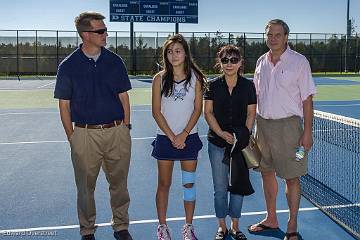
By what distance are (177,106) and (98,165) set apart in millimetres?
999

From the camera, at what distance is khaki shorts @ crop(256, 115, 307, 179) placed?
163 inches

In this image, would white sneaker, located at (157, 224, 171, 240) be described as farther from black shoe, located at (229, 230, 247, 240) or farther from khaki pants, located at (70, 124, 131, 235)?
black shoe, located at (229, 230, 247, 240)

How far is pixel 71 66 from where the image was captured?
405 centimetres

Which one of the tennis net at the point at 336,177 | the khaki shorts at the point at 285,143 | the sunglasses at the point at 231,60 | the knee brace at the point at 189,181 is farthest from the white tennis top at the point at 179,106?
the tennis net at the point at 336,177

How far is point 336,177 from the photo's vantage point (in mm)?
6285

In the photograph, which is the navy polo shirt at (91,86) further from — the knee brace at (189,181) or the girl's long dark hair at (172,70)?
the knee brace at (189,181)

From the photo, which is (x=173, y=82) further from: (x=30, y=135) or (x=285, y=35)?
(x=30, y=135)

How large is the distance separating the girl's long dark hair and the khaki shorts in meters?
0.77

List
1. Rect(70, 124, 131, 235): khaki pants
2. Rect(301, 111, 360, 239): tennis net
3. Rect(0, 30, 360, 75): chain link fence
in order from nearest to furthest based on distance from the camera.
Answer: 1. Rect(70, 124, 131, 235): khaki pants
2. Rect(301, 111, 360, 239): tennis net
3. Rect(0, 30, 360, 75): chain link fence

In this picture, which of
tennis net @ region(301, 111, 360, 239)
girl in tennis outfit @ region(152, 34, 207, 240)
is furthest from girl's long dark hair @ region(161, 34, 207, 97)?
tennis net @ region(301, 111, 360, 239)

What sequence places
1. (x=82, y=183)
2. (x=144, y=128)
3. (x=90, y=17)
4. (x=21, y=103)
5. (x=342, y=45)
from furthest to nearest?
(x=342, y=45) → (x=21, y=103) → (x=144, y=128) → (x=82, y=183) → (x=90, y=17)

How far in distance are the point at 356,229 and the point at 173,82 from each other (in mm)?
2345

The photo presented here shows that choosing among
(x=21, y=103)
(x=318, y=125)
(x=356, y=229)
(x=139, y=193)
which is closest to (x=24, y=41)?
(x=21, y=103)

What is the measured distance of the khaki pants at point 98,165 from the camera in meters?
4.19
